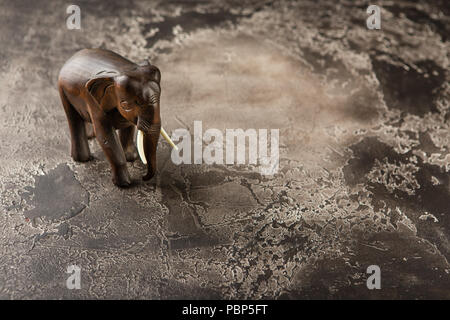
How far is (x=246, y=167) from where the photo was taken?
2463 mm

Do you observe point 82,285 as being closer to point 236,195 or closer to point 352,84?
point 236,195

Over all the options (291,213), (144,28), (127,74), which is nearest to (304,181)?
(291,213)

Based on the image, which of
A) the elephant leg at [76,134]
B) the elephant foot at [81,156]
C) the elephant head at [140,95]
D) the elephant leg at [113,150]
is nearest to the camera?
the elephant head at [140,95]

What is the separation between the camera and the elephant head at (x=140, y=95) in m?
1.99

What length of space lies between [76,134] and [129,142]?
8.0 inches

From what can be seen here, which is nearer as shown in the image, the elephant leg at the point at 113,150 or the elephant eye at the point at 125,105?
the elephant eye at the point at 125,105

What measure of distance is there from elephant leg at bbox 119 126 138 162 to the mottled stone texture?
0.09 m

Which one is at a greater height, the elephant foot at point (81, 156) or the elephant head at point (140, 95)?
the elephant head at point (140, 95)

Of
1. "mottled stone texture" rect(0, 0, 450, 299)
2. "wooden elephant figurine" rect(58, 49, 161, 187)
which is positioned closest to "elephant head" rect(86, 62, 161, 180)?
"wooden elephant figurine" rect(58, 49, 161, 187)

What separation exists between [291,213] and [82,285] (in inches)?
31.0

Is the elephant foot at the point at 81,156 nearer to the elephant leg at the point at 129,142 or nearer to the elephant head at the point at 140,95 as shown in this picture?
the elephant leg at the point at 129,142

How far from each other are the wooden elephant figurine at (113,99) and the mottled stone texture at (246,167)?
0.19 metres

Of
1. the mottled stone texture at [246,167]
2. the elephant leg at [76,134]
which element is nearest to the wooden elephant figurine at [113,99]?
the elephant leg at [76,134]

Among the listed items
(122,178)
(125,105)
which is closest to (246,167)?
(122,178)
